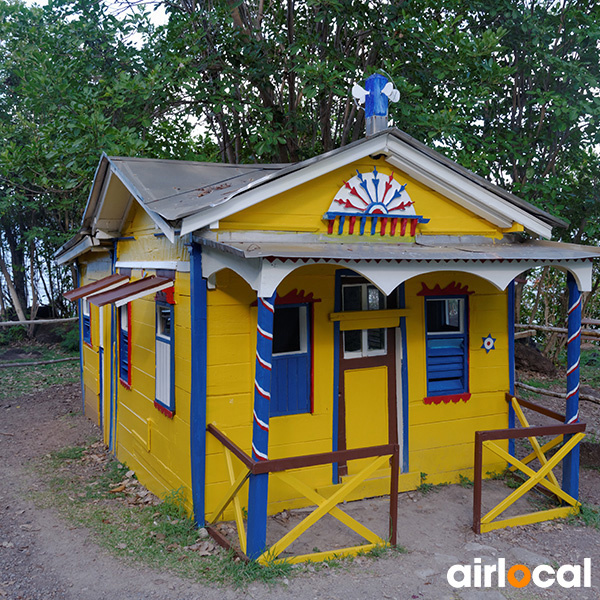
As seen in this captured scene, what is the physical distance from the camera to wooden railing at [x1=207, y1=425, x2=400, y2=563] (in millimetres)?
5180

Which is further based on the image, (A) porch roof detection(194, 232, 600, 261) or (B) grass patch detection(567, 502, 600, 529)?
(B) grass patch detection(567, 502, 600, 529)

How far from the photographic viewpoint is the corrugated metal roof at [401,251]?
5031 millimetres

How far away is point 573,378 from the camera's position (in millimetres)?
6645

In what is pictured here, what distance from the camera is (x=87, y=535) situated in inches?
242

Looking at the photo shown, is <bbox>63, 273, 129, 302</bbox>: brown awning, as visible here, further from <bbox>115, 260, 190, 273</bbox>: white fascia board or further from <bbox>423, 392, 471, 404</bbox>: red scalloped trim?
<bbox>423, 392, 471, 404</bbox>: red scalloped trim

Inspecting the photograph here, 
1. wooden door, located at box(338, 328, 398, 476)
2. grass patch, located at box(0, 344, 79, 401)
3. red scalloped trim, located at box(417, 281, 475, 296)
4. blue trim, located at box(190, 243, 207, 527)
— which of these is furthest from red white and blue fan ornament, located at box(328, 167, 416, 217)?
grass patch, located at box(0, 344, 79, 401)

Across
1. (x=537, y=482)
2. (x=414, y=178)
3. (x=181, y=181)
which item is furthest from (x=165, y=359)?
(x=537, y=482)

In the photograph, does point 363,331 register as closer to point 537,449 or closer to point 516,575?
point 537,449

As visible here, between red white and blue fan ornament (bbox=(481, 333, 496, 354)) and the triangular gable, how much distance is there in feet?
4.74

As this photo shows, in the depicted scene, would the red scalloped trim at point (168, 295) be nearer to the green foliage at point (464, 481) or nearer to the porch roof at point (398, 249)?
the porch roof at point (398, 249)

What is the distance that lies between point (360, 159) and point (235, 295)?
2.04 metres

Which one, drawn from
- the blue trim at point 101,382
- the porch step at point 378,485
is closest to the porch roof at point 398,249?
the porch step at point 378,485

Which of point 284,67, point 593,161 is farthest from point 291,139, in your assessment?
point 593,161

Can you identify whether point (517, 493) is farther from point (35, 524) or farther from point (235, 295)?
point (35, 524)
